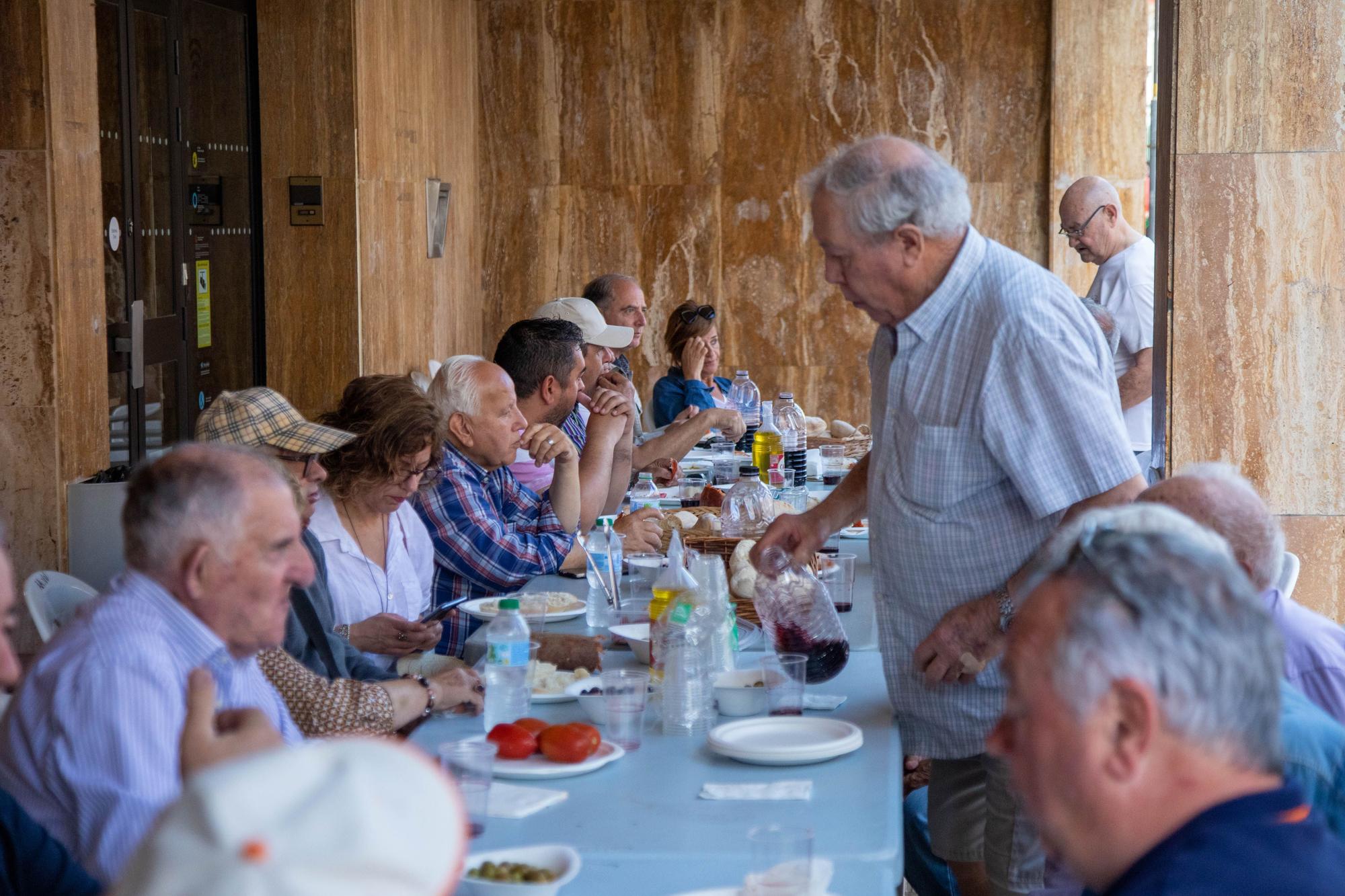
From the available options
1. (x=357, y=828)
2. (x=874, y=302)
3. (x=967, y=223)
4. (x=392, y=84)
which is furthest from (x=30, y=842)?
(x=392, y=84)

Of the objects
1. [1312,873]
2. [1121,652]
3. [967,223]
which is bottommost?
[1312,873]

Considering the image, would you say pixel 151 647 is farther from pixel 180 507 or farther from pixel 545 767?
pixel 545 767

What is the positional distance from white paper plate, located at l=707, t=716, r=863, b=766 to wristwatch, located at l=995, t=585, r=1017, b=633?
1.09 ft

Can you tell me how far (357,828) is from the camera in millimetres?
764

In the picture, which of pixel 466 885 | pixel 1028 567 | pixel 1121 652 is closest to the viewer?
pixel 1121 652

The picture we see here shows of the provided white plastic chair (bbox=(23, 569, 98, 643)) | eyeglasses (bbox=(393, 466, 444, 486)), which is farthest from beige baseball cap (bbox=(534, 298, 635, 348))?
white plastic chair (bbox=(23, 569, 98, 643))

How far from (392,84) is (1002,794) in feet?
18.9

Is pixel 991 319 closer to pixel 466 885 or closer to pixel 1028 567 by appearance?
pixel 1028 567

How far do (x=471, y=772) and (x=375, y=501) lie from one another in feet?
4.94

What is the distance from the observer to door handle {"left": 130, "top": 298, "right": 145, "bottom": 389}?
5.25 m

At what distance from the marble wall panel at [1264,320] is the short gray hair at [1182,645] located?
324 cm

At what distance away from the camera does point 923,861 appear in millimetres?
3289

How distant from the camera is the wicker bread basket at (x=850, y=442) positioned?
257 inches

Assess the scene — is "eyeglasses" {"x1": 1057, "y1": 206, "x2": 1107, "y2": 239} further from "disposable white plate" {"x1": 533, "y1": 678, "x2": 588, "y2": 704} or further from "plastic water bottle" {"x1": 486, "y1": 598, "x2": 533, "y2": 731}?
"plastic water bottle" {"x1": 486, "y1": 598, "x2": 533, "y2": 731}
